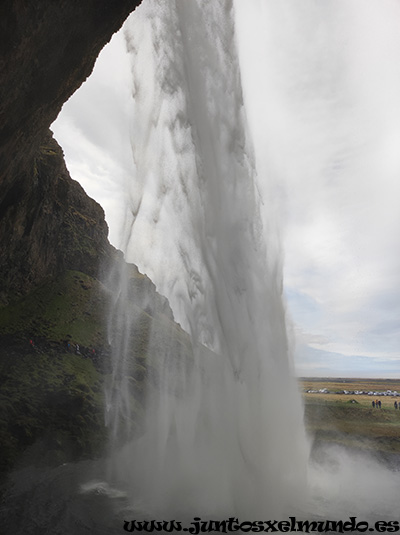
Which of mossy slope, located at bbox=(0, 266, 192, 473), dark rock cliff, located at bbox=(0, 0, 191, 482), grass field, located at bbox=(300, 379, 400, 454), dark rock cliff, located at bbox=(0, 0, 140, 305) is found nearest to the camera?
dark rock cliff, located at bbox=(0, 0, 140, 305)

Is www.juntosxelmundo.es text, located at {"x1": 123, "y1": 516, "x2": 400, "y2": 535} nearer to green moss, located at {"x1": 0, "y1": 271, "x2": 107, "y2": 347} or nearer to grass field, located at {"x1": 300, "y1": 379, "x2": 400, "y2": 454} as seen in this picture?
grass field, located at {"x1": 300, "y1": 379, "x2": 400, "y2": 454}

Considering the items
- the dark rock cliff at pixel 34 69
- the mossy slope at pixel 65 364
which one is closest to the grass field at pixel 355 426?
the mossy slope at pixel 65 364

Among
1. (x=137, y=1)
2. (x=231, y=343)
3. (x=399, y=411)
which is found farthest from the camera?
(x=399, y=411)

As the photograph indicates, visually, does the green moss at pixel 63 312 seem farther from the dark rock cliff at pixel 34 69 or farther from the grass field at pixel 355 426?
the grass field at pixel 355 426

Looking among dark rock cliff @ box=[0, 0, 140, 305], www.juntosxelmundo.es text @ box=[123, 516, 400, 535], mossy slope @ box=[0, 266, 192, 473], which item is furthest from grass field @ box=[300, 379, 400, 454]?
dark rock cliff @ box=[0, 0, 140, 305]

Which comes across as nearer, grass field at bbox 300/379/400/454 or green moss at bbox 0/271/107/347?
grass field at bbox 300/379/400/454

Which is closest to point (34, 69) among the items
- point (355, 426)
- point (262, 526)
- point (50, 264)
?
point (262, 526)

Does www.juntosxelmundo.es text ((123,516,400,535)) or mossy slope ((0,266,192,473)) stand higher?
mossy slope ((0,266,192,473))

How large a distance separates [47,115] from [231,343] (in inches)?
791

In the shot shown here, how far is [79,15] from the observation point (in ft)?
60.2

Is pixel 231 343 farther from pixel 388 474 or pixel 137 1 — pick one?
pixel 137 1

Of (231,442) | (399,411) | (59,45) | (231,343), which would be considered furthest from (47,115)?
(399,411)

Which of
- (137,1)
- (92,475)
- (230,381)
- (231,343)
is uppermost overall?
(137,1)

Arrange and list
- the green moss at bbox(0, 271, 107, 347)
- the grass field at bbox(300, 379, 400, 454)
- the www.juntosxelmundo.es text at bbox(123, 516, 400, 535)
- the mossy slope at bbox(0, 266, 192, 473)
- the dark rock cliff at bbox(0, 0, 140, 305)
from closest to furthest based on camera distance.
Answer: the www.juntosxelmundo.es text at bbox(123, 516, 400, 535), the dark rock cliff at bbox(0, 0, 140, 305), the mossy slope at bbox(0, 266, 192, 473), the grass field at bbox(300, 379, 400, 454), the green moss at bbox(0, 271, 107, 347)
